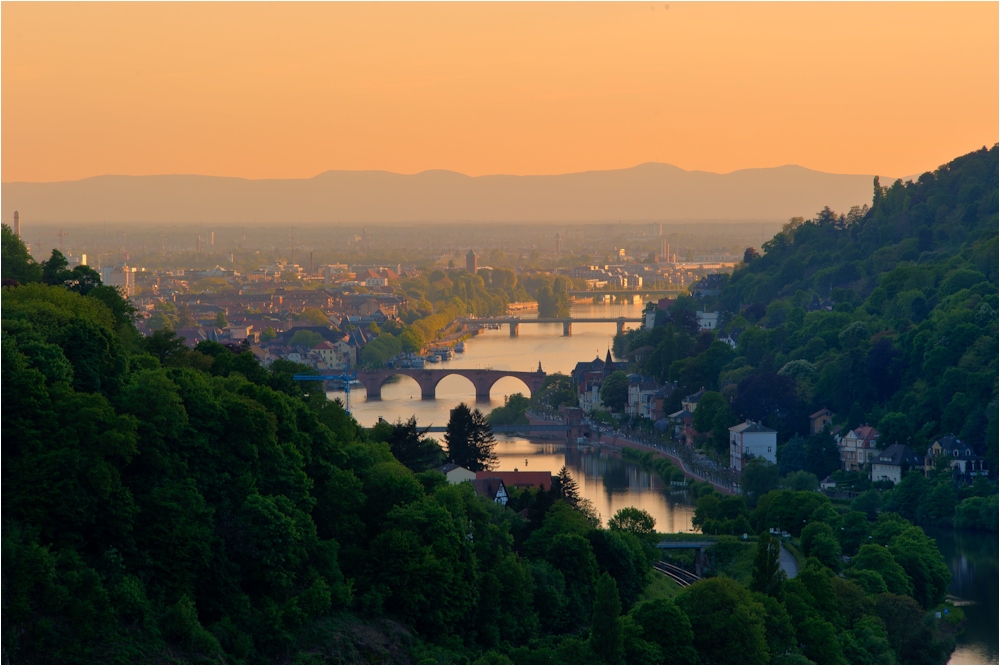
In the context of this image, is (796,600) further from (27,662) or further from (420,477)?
(27,662)

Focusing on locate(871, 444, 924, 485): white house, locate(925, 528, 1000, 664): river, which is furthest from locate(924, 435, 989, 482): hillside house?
locate(925, 528, 1000, 664): river

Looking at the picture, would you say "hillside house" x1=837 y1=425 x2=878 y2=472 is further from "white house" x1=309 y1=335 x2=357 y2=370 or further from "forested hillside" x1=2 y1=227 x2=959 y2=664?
"white house" x1=309 y1=335 x2=357 y2=370

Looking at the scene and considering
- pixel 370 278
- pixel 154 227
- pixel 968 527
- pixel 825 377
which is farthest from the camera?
pixel 154 227

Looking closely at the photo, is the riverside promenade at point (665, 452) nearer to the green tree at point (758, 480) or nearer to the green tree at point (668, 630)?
the green tree at point (758, 480)

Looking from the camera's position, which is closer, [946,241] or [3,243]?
[3,243]

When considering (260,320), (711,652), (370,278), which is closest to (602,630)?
(711,652)

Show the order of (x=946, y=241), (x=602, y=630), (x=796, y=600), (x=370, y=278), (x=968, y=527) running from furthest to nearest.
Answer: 1. (x=370, y=278)
2. (x=946, y=241)
3. (x=968, y=527)
4. (x=796, y=600)
5. (x=602, y=630)

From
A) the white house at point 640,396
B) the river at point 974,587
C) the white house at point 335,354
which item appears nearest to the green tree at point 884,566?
the river at point 974,587

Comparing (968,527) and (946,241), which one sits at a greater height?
(946,241)
